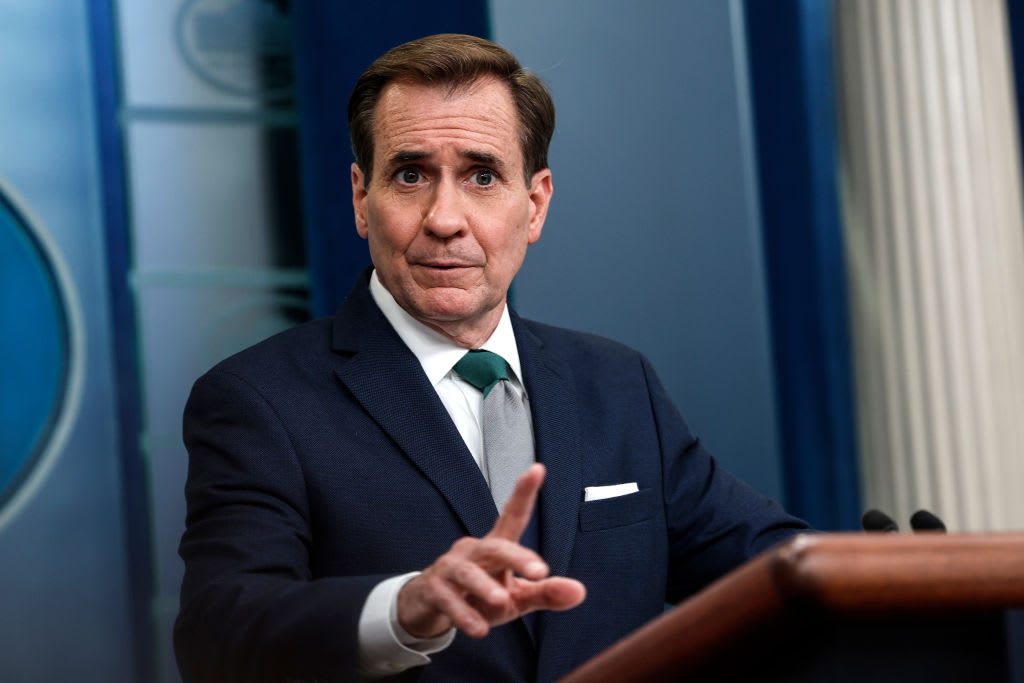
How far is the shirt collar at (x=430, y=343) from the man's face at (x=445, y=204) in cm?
1

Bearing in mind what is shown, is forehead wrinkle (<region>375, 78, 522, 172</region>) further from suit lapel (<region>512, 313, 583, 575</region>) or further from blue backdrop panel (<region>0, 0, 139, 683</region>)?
blue backdrop panel (<region>0, 0, 139, 683</region>)

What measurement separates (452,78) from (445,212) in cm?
20

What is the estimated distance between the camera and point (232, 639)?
1084 mm

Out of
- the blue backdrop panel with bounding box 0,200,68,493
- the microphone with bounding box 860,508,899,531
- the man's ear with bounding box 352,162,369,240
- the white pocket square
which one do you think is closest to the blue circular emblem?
the blue backdrop panel with bounding box 0,200,68,493

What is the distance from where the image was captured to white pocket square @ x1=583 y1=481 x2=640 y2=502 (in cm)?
145

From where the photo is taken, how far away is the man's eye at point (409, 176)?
4.88 ft

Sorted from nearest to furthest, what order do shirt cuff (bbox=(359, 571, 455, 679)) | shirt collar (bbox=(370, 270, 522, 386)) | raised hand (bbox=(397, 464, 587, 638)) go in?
raised hand (bbox=(397, 464, 587, 638))
shirt cuff (bbox=(359, 571, 455, 679))
shirt collar (bbox=(370, 270, 522, 386))

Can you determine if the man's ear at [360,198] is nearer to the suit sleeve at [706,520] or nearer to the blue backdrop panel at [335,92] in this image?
the suit sleeve at [706,520]

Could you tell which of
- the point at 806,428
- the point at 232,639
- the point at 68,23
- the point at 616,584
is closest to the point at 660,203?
the point at 806,428

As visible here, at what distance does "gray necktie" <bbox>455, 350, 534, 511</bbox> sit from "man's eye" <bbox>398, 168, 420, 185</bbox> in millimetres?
249

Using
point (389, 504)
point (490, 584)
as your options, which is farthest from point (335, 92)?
point (490, 584)

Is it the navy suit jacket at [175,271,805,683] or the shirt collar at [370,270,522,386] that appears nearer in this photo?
the navy suit jacket at [175,271,805,683]

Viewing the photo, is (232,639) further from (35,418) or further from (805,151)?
(805,151)

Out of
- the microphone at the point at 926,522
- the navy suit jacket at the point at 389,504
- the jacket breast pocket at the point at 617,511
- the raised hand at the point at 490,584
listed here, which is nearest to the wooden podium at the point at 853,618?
the raised hand at the point at 490,584
